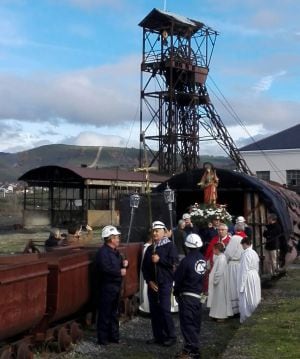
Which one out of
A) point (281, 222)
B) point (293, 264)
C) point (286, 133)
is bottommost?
point (293, 264)

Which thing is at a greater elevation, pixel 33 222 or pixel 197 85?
pixel 197 85

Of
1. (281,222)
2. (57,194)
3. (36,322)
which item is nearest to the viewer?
(36,322)

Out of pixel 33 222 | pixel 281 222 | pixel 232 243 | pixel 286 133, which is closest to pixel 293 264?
pixel 281 222

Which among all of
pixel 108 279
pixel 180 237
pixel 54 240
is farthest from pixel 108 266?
pixel 180 237

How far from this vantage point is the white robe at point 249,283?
12375 mm

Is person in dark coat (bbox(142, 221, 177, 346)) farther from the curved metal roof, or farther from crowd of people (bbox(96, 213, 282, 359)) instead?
the curved metal roof

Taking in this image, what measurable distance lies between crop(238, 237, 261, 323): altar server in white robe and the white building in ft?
125

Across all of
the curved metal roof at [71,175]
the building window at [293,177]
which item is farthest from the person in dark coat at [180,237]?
the building window at [293,177]

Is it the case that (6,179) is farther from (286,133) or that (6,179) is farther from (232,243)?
(232,243)

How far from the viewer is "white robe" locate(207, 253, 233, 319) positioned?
1307cm

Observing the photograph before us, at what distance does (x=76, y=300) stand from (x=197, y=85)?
38767 mm

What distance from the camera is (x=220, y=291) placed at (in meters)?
13.1

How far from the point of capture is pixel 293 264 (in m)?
22.5

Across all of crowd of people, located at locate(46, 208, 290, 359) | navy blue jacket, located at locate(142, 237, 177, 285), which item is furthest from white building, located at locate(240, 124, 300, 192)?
navy blue jacket, located at locate(142, 237, 177, 285)
